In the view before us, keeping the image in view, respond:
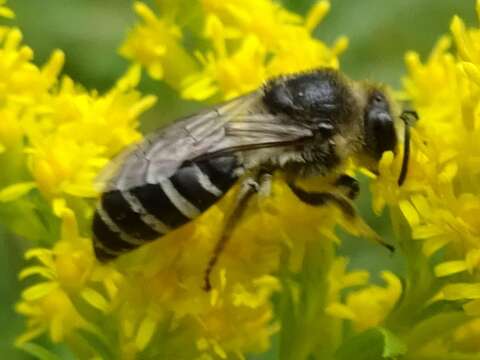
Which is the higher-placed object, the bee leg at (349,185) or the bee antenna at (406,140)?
the bee antenna at (406,140)

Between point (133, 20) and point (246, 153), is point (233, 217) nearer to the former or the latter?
point (246, 153)

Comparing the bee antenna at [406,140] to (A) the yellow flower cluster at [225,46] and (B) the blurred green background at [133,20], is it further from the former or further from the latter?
(B) the blurred green background at [133,20]

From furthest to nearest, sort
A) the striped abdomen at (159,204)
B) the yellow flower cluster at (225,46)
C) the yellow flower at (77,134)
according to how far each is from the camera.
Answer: the yellow flower cluster at (225,46) < the yellow flower at (77,134) < the striped abdomen at (159,204)

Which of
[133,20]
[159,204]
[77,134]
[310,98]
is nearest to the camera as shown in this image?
[159,204]

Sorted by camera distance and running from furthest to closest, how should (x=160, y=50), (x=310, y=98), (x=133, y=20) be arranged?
(x=133, y=20), (x=160, y=50), (x=310, y=98)

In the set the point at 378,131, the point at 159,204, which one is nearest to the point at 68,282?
the point at 159,204

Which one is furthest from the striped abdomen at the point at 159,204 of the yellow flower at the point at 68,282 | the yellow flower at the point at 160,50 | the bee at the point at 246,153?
the yellow flower at the point at 160,50
